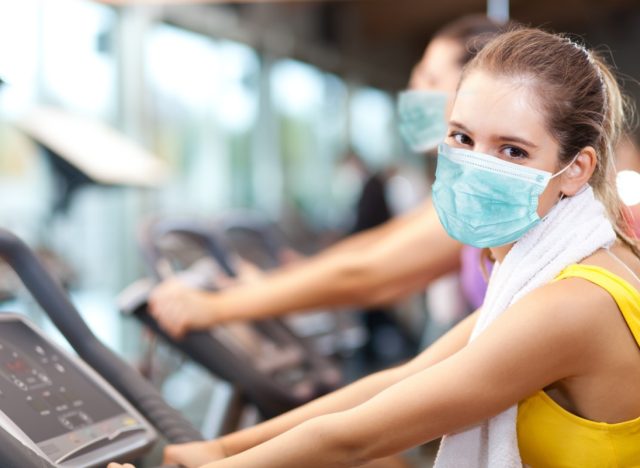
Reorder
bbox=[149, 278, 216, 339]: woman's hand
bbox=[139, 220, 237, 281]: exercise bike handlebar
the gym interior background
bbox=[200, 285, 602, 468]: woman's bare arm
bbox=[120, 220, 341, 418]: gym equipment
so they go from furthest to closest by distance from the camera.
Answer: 1. the gym interior background
2. bbox=[139, 220, 237, 281]: exercise bike handlebar
3. bbox=[120, 220, 341, 418]: gym equipment
4. bbox=[149, 278, 216, 339]: woman's hand
5. bbox=[200, 285, 602, 468]: woman's bare arm

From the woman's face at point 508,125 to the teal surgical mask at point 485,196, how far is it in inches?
0.6

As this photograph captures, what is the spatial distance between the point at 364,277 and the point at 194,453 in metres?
1.06

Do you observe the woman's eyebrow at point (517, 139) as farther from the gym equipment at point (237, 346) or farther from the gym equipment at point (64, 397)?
the gym equipment at point (237, 346)

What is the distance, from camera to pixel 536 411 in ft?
4.25

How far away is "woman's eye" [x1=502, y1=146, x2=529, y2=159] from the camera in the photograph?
1360 millimetres

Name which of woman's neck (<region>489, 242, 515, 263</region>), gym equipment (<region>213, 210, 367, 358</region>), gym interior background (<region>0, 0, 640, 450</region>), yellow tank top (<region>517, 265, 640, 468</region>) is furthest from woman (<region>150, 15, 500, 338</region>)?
yellow tank top (<region>517, 265, 640, 468</region>)

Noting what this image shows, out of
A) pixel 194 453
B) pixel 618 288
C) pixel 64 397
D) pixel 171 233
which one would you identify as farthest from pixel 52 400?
pixel 171 233

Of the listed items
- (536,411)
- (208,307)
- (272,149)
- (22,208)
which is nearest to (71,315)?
(208,307)

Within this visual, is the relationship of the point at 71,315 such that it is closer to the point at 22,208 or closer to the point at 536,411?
the point at 536,411

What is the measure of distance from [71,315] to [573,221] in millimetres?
877

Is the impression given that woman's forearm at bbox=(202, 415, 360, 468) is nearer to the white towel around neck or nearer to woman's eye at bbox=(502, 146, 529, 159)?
the white towel around neck

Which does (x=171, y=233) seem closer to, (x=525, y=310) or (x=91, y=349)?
(x=91, y=349)

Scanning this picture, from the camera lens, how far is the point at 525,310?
4.02 ft

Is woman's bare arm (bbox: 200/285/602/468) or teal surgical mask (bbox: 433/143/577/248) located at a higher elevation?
teal surgical mask (bbox: 433/143/577/248)
